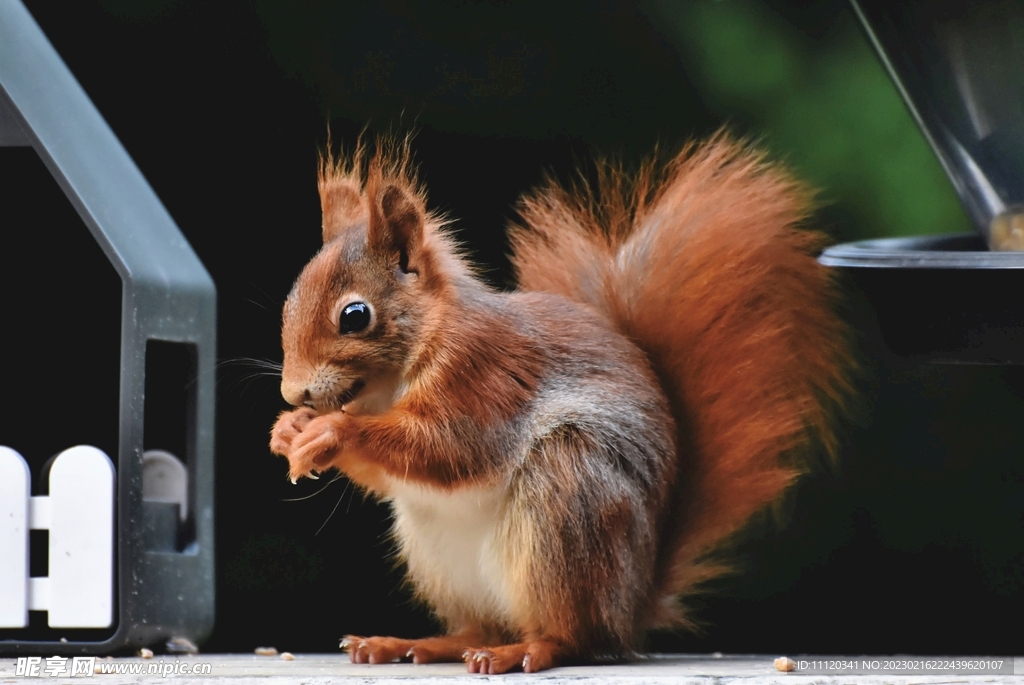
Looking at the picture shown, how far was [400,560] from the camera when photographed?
68.7 inches

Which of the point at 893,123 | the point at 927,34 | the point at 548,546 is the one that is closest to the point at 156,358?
the point at 548,546

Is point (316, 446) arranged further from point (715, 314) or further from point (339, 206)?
point (715, 314)

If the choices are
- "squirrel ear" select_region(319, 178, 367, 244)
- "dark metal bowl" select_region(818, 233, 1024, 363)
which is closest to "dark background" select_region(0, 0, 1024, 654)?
"squirrel ear" select_region(319, 178, 367, 244)

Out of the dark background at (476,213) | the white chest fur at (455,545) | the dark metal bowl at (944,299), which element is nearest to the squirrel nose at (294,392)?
the white chest fur at (455,545)

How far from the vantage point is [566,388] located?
61.4 inches

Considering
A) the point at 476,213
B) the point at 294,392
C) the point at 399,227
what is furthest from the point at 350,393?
the point at 476,213

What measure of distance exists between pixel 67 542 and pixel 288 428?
0.35 metres

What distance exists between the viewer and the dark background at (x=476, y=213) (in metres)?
2.20

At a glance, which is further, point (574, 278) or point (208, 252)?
point (208, 252)

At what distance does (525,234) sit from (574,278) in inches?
4.6

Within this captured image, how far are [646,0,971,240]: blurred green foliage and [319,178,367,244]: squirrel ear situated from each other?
826 millimetres

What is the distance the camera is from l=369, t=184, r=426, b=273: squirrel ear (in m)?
1.49

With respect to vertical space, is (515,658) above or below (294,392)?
below

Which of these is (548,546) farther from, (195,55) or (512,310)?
(195,55)
